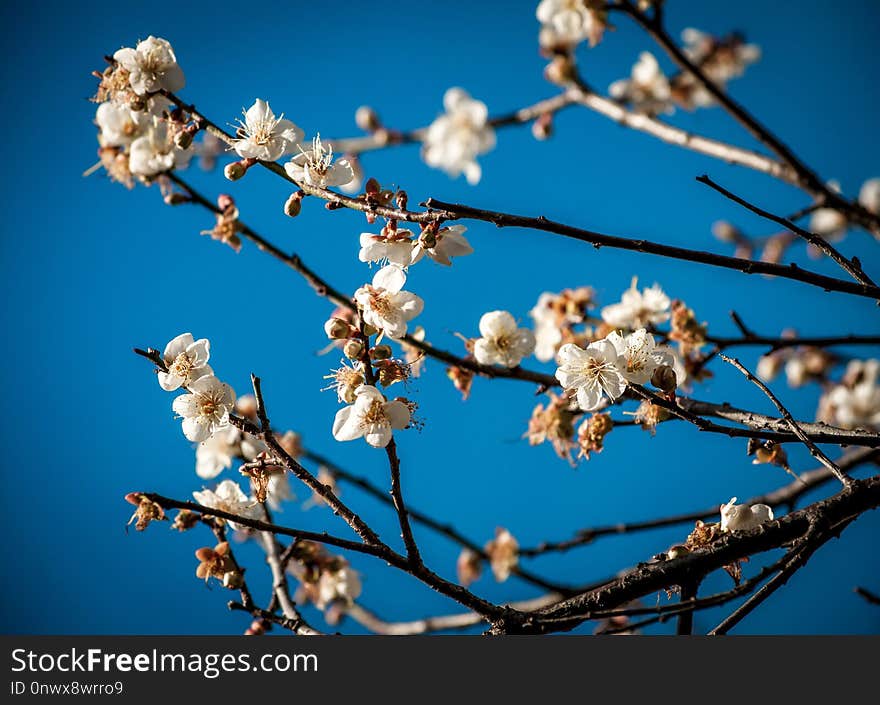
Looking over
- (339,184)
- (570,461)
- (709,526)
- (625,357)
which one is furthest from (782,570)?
(339,184)

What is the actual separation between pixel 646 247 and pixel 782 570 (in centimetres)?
60

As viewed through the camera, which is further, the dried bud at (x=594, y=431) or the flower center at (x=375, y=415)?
the dried bud at (x=594, y=431)

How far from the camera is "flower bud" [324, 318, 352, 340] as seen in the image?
165 cm

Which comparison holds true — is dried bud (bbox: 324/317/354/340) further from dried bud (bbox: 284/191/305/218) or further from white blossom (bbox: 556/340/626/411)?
white blossom (bbox: 556/340/626/411)

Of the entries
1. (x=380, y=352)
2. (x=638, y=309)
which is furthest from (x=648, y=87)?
(x=380, y=352)

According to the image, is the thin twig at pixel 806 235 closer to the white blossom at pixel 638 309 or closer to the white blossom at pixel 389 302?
the white blossom at pixel 389 302

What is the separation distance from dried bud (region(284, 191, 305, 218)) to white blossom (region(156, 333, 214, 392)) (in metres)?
0.34

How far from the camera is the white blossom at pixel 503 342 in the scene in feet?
7.04

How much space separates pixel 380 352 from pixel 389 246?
0.22m

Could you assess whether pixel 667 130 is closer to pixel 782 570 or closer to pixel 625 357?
pixel 625 357

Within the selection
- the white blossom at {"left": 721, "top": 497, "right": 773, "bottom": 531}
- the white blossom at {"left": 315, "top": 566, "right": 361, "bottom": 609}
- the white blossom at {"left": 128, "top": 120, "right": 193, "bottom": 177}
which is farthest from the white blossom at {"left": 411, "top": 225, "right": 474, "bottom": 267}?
the white blossom at {"left": 315, "top": 566, "right": 361, "bottom": 609}

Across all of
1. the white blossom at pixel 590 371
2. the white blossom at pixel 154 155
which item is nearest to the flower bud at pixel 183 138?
the white blossom at pixel 154 155

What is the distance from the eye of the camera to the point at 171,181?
7.22 feet

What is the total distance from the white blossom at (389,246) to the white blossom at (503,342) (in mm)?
544
